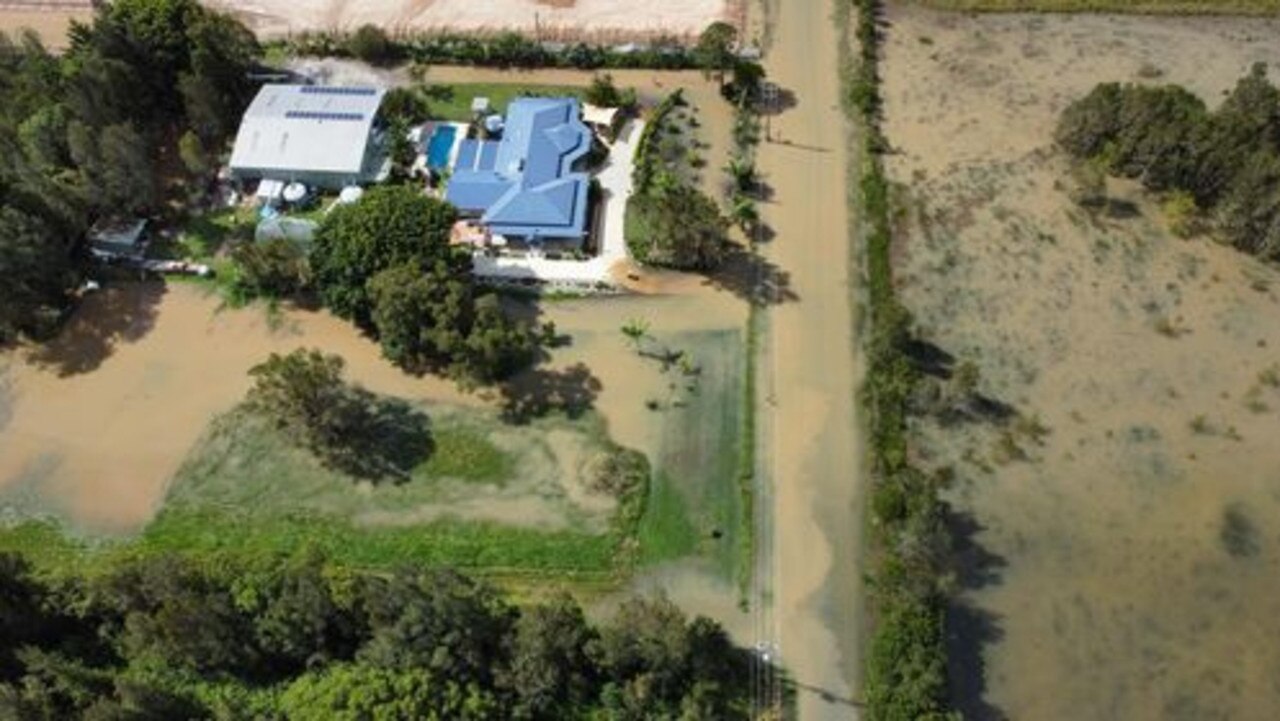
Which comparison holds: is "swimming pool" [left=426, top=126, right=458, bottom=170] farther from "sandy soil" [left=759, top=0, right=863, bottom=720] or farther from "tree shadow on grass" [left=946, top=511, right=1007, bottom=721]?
"tree shadow on grass" [left=946, top=511, right=1007, bottom=721]

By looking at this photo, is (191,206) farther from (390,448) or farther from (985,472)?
(985,472)

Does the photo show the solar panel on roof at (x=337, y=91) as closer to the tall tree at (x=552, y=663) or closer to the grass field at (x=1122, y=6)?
the tall tree at (x=552, y=663)

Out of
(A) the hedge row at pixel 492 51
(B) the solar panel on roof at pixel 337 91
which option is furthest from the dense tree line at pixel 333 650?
(A) the hedge row at pixel 492 51

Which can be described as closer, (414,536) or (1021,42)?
(414,536)

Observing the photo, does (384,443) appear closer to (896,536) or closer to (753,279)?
(753,279)

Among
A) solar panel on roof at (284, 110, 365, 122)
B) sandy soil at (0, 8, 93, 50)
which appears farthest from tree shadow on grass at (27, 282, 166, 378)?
sandy soil at (0, 8, 93, 50)

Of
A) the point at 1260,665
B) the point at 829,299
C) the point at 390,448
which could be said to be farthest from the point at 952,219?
the point at 390,448
